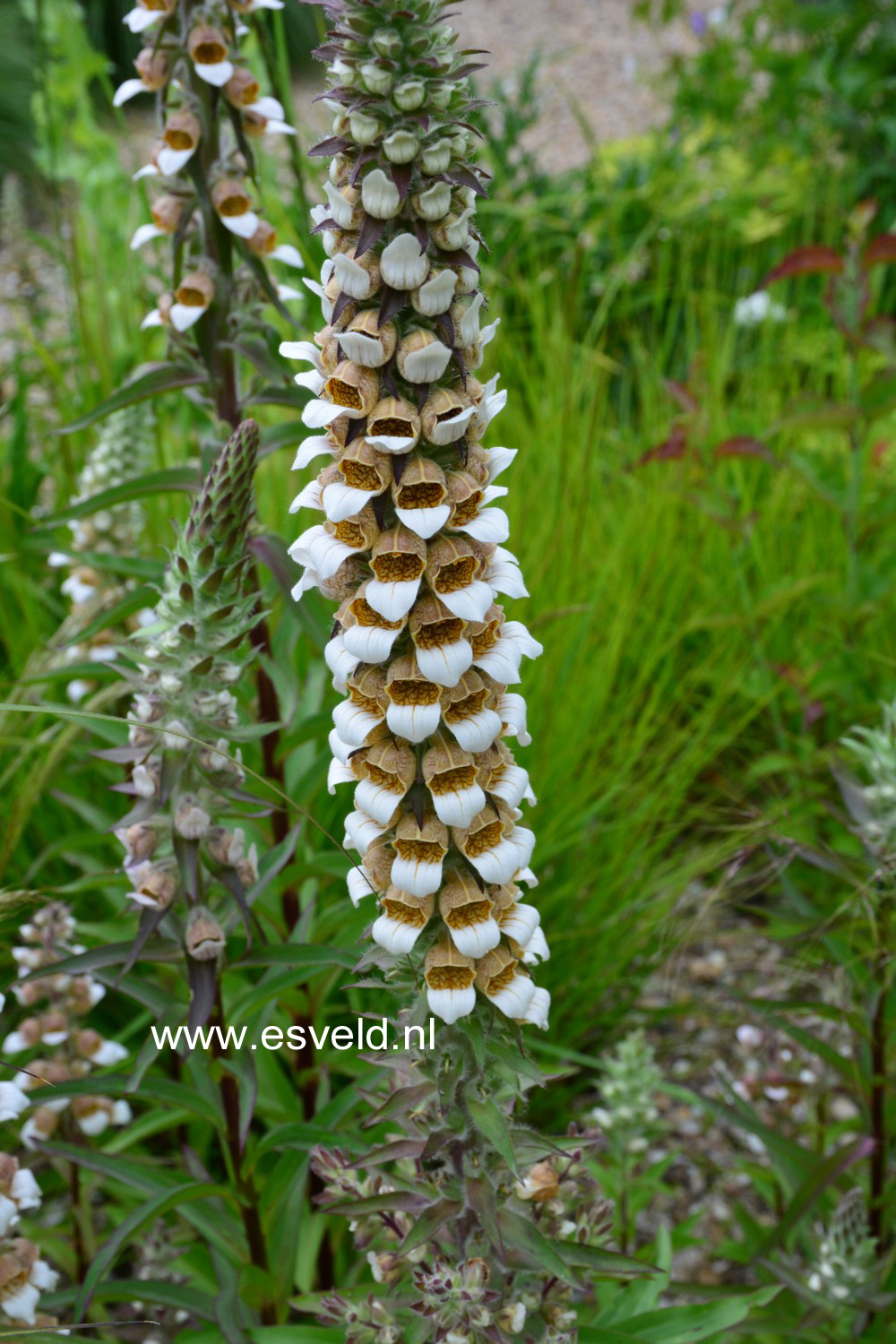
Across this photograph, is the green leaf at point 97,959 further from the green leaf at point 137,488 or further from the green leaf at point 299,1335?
the green leaf at point 137,488

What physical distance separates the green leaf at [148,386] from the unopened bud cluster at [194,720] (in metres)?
0.58

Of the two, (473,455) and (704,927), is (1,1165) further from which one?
(704,927)

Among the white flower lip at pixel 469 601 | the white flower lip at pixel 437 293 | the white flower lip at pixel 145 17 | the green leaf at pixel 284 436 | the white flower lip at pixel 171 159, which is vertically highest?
the white flower lip at pixel 145 17

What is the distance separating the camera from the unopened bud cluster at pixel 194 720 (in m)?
1.52

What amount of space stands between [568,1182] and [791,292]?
5258mm

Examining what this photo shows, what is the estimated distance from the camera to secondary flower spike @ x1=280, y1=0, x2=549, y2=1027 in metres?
1.17

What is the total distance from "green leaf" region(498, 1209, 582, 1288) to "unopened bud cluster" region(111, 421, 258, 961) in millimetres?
538

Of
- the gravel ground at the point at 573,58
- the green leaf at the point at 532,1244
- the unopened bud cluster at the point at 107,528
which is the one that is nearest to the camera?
the green leaf at the point at 532,1244

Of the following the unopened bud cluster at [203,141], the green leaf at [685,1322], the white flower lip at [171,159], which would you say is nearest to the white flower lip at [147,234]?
the unopened bud cluster at [203,141]

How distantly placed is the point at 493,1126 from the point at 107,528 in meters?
1.80

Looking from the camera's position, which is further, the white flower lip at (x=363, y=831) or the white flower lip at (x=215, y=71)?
the white flower lip at (x=215, y=71)

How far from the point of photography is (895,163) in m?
5.37

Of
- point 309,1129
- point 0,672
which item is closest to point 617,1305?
point 309,1129

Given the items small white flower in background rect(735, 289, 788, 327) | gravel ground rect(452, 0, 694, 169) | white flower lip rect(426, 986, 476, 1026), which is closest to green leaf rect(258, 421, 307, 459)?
white flower lip rect(426, 986, 476, 1026)
